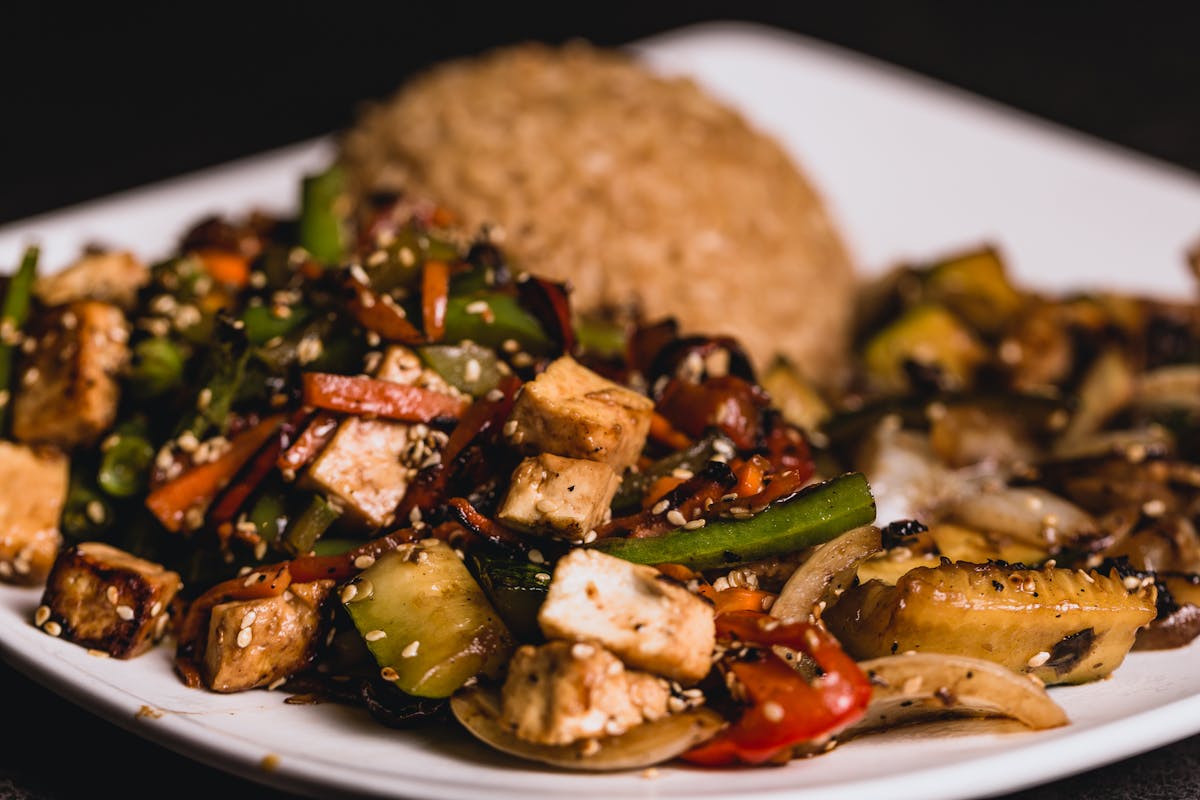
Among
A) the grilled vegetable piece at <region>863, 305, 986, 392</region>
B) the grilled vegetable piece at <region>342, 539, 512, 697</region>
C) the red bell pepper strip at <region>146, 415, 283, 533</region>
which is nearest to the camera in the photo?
the grilled vegetable piece at <region>342, 539, 512, 697</region>

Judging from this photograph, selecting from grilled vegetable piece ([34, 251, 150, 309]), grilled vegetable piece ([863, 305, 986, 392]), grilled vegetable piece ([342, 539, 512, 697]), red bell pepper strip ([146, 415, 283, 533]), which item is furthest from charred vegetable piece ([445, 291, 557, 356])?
grilled vegetable piece ([863, 305, 986, 392])

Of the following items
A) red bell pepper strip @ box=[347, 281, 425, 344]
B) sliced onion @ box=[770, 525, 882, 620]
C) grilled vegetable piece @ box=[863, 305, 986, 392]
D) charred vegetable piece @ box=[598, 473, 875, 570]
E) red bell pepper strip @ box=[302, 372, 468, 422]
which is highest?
red bell pepper strip @ box=[347, 281, 425, 344]

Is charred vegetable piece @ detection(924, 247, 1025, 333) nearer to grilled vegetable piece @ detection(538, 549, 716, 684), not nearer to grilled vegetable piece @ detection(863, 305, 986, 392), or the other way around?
grilled vegetable piece @ detection(863, 305, 986, 392)

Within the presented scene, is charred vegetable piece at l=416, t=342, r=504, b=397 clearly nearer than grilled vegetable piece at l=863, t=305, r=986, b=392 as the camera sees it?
Yes

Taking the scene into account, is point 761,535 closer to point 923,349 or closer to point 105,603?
point 105,603

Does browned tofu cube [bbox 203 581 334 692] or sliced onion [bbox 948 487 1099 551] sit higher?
browned tofu cube [bbox 203 581 334 692]

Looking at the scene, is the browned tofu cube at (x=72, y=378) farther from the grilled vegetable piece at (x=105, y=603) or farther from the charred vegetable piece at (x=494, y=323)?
the charred vegetable piece at (x=494, y=323)

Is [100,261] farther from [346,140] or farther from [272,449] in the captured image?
[346,140]

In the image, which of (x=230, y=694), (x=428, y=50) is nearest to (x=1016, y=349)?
(x=230, y=694)
